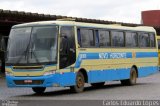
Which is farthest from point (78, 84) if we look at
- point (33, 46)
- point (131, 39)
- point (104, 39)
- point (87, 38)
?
point (131, 39)

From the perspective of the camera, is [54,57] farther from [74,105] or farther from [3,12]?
[3,12]

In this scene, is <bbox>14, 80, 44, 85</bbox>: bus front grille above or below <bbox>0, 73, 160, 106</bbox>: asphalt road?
above

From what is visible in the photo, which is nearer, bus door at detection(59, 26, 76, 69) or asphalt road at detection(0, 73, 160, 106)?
asphalt road at detection(0, 73, 160, 106)

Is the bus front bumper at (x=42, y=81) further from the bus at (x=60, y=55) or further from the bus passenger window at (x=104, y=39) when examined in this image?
the bus passenger window at (x=104, y=39)

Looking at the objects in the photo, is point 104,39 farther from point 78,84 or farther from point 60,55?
point 60,55

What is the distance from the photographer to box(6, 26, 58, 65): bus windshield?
1908 centimetres

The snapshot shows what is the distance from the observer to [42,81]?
1894 cm

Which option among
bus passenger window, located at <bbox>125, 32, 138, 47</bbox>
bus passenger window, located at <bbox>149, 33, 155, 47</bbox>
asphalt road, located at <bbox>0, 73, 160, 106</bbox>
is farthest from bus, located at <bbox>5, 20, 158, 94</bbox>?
bus passenger window, located at <bbox>149, 33, 155, 47</bbox>

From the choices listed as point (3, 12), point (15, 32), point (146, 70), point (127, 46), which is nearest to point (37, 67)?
point (15, 32)

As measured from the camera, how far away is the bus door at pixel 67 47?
63.7 feet

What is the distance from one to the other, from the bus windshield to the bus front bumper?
0.50 m

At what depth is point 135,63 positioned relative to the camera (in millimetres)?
25797

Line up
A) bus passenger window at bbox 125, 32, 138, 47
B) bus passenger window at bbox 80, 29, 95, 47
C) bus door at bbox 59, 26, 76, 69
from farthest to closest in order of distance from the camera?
bus passenger window at bbox 125, 32, 138, 47
bus passenger window at bbox 80, 29, 95, 47
bus door at bbox 59, 26, 76, 69

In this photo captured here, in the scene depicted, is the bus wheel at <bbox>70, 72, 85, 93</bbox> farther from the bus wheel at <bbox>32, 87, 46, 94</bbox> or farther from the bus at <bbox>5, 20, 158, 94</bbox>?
the bus wheel at <bbox>32, 87, 46, 94</bbox>
